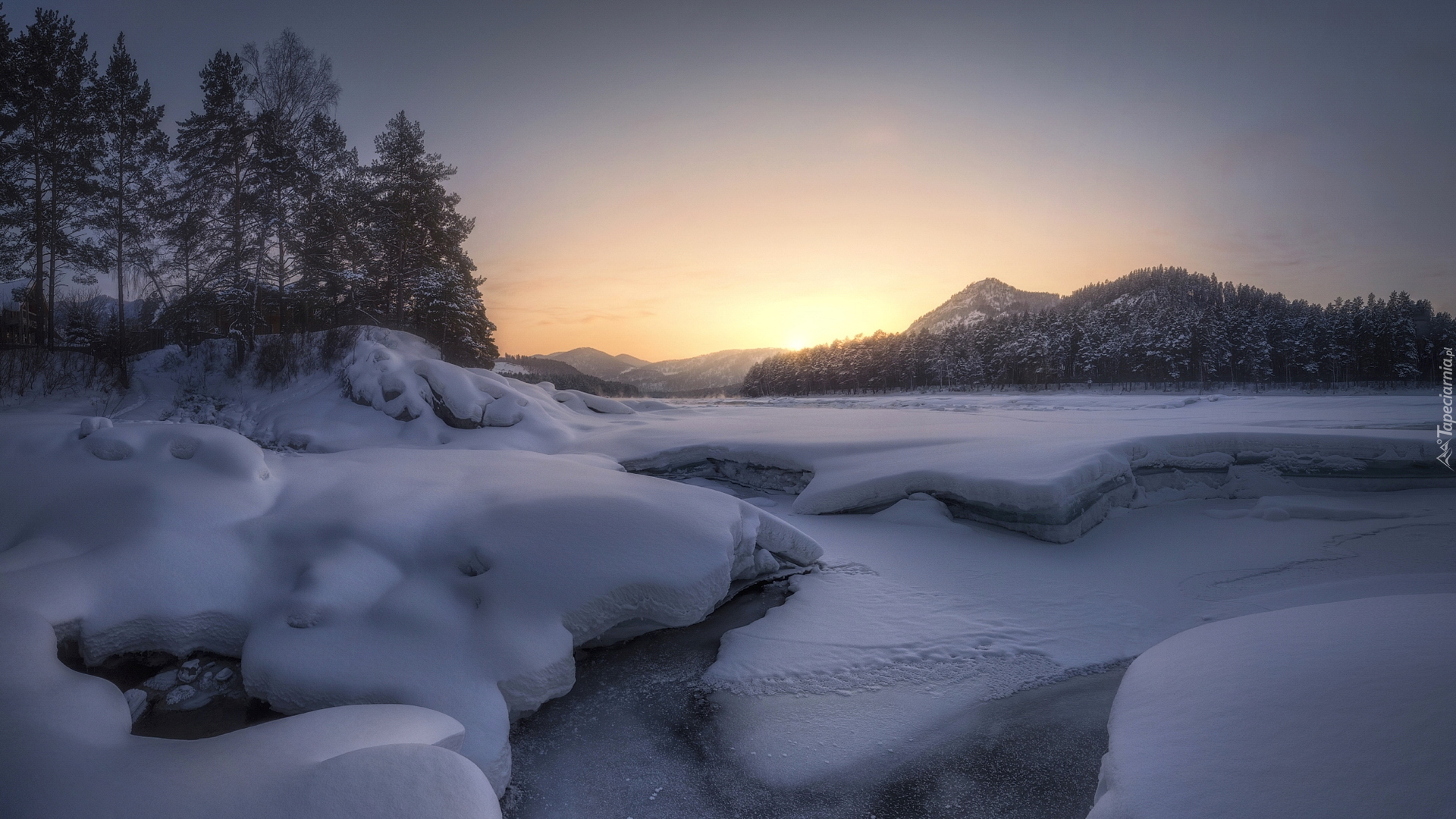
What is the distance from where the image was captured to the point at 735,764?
300cm

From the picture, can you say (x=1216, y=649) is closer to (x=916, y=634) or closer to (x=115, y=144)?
(x=916, y=634)

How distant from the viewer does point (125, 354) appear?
12.7m

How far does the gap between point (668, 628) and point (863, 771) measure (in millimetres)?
2151

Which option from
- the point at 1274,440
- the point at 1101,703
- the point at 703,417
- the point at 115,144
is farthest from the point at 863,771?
the point at 115,144

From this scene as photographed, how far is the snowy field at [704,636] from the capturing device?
2.08 meters

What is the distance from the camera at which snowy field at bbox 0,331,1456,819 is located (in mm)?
2076

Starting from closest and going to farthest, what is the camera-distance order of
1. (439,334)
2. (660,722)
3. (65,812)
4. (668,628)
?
1. (65,812)
2. (660,722)
3. (668,628)
4. (439,334)

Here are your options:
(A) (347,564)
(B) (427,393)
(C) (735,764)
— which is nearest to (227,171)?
(B) (427,393)

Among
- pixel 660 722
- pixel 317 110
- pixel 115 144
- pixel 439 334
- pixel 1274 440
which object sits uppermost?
pixel 317 110

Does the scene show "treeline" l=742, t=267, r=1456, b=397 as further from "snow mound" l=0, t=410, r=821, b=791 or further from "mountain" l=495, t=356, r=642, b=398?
"snow mound" l=0, t=410, r=821, b=791

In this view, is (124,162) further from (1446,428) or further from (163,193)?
(1446,428)

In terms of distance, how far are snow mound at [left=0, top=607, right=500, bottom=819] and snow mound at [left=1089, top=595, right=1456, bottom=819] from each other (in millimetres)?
2593

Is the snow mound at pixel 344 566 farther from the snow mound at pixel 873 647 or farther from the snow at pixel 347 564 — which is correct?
the snow mound at pixel 873 647

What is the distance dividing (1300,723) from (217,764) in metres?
4.15
